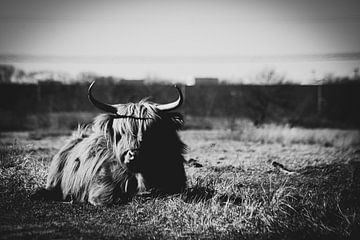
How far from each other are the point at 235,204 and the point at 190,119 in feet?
61.9

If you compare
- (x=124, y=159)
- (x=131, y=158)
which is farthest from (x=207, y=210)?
(x=124, y=159)

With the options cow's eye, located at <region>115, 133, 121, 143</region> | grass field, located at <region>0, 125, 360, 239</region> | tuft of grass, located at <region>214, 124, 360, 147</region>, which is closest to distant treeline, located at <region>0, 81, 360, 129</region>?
tuft of grass, located at <region>214, 124, 360, 147</region>

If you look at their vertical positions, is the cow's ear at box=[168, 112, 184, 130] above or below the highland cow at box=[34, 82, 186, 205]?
above

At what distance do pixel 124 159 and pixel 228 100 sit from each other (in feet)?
67.0

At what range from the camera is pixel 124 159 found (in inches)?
200

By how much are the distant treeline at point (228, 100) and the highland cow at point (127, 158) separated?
49.5 ft

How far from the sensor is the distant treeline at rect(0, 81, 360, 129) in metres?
21.8

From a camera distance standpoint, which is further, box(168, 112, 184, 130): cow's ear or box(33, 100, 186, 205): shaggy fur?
box(168, 112, 184, 130): cow's ear

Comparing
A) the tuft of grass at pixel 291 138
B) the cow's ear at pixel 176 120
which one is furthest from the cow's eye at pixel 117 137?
the tuft of grass at pixel 291 138

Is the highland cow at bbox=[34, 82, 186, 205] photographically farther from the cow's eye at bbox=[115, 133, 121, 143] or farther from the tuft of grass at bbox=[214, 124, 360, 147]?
the tuft of grass at bbox=[214, 124, 360, 147]

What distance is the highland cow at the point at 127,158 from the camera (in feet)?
16.6

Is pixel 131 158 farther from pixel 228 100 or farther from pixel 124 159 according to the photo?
pixel 228 100

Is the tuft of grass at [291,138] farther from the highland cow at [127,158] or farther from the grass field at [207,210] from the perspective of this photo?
the highland cow at [127,158]

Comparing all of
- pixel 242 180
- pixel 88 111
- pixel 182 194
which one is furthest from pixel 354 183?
pixel 88 111
